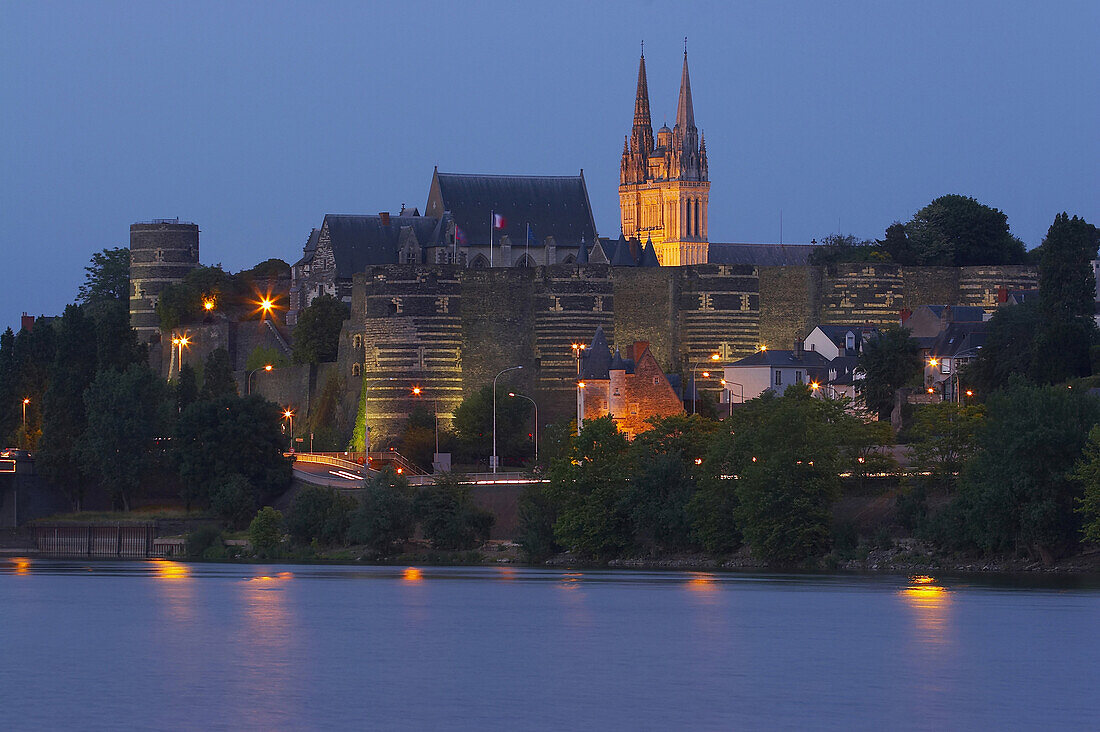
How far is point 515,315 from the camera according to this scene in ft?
307

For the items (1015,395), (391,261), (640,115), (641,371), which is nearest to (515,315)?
(641,371)

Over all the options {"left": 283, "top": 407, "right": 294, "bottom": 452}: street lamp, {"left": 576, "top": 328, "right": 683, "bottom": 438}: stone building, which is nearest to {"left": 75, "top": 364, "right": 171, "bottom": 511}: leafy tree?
{"left": 283, "top": 407, "right": 294, "bottom": 452}: street lamp

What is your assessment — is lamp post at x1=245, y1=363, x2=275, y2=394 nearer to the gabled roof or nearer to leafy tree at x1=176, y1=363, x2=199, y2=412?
leafy tree at x1=176, y1=363, x2=199, y2=412

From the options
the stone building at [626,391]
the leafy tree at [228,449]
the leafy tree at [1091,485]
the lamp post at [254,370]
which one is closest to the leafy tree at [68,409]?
the leafy tree at [228,449]

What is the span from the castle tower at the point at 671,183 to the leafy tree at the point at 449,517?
80811 mm

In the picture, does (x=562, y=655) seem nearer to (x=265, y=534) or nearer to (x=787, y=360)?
(x=265, y=534)

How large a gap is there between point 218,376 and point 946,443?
40.5 metres

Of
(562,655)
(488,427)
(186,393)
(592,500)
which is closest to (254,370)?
→ (186,393)

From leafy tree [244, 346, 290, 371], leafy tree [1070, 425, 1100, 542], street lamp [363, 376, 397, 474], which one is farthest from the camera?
leafy tree [244, 346, 290, 371]

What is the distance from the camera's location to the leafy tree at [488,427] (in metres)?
88.6

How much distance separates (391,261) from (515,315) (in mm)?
18725

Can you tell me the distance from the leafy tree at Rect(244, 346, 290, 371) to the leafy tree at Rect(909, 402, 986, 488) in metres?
A: 43.9

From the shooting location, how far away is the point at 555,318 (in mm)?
92812

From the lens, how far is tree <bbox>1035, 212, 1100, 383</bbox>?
7262 cm
